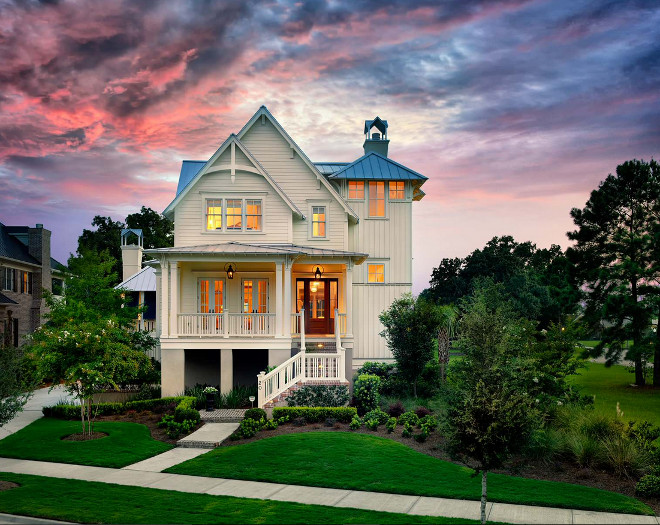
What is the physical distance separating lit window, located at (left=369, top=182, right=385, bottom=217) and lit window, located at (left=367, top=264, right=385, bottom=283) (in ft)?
8.67

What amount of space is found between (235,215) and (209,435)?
10.9m

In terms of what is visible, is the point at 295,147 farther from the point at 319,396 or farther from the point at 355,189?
the point at 319,396

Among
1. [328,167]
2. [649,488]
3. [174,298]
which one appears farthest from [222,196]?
[649,488]

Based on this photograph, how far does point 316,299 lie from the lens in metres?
26.5

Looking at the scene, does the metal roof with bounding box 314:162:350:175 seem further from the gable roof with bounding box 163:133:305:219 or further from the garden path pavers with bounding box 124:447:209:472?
the garden path pavers with bounding box 124:447:209:472

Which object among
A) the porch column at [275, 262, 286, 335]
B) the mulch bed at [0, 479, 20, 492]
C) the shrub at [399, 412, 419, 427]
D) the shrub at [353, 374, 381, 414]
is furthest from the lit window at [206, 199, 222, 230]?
the mulch bed at [0, 479, 20, 492]

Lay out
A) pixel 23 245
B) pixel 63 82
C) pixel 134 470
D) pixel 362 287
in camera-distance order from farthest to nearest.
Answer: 1. pixel 23 245
2. pixel 362 287
3. pixel 63 82
4. pixel 134 470

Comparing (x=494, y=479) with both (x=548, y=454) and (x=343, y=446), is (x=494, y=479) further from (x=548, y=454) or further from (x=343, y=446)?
(x=343, y=446)

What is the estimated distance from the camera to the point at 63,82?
23.9 meters

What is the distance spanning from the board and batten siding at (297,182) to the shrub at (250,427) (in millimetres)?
10663

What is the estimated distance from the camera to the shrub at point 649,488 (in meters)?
11.9

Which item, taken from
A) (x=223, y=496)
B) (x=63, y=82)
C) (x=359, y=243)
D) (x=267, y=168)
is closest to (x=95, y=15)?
(x=63, y=82)

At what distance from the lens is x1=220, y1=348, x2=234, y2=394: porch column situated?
22.0m

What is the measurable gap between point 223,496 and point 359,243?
18.3 metres
